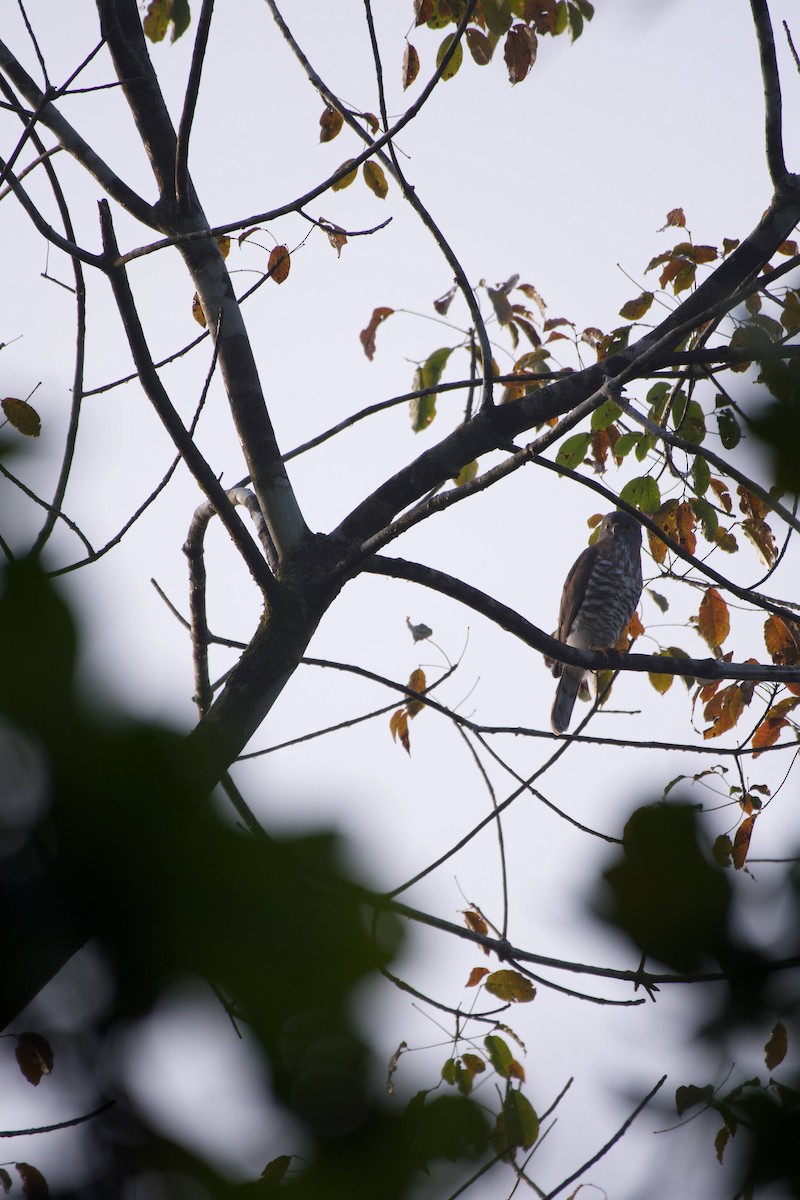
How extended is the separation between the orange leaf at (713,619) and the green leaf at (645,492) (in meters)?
0.71

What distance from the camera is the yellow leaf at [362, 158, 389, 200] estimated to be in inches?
125

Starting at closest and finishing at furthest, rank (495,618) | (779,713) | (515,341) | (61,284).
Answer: (61,284) < (495,618) < (779,713) < (515,341)

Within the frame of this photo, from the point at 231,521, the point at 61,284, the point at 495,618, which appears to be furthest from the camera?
the point at 495,618

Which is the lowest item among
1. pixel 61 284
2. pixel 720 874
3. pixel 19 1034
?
pixel 19 1034

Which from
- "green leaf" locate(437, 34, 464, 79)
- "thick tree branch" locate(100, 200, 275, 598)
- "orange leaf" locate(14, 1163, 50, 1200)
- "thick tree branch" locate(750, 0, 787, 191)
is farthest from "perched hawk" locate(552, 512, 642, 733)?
"orange leaf" locate(14, 1163, 50, 1200)

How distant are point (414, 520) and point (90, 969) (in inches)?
76.7

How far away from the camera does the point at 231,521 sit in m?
2.13

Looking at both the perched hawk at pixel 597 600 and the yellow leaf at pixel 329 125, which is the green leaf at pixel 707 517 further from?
the perched hawk at pixel 597 600

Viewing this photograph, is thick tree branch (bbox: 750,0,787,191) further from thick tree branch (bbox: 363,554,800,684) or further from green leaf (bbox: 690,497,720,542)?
thick tree branch (bbox: 363,554,800,684)

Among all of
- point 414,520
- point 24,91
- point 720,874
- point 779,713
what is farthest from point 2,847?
point 779,713

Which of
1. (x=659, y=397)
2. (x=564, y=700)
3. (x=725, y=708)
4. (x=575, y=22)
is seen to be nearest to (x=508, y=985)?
(x=725, y=708)

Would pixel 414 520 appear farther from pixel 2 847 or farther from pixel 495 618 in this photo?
pixel 2 847

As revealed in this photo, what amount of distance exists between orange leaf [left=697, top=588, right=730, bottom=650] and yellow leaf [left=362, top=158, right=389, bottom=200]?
1.91 m

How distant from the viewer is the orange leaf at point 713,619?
377cm
